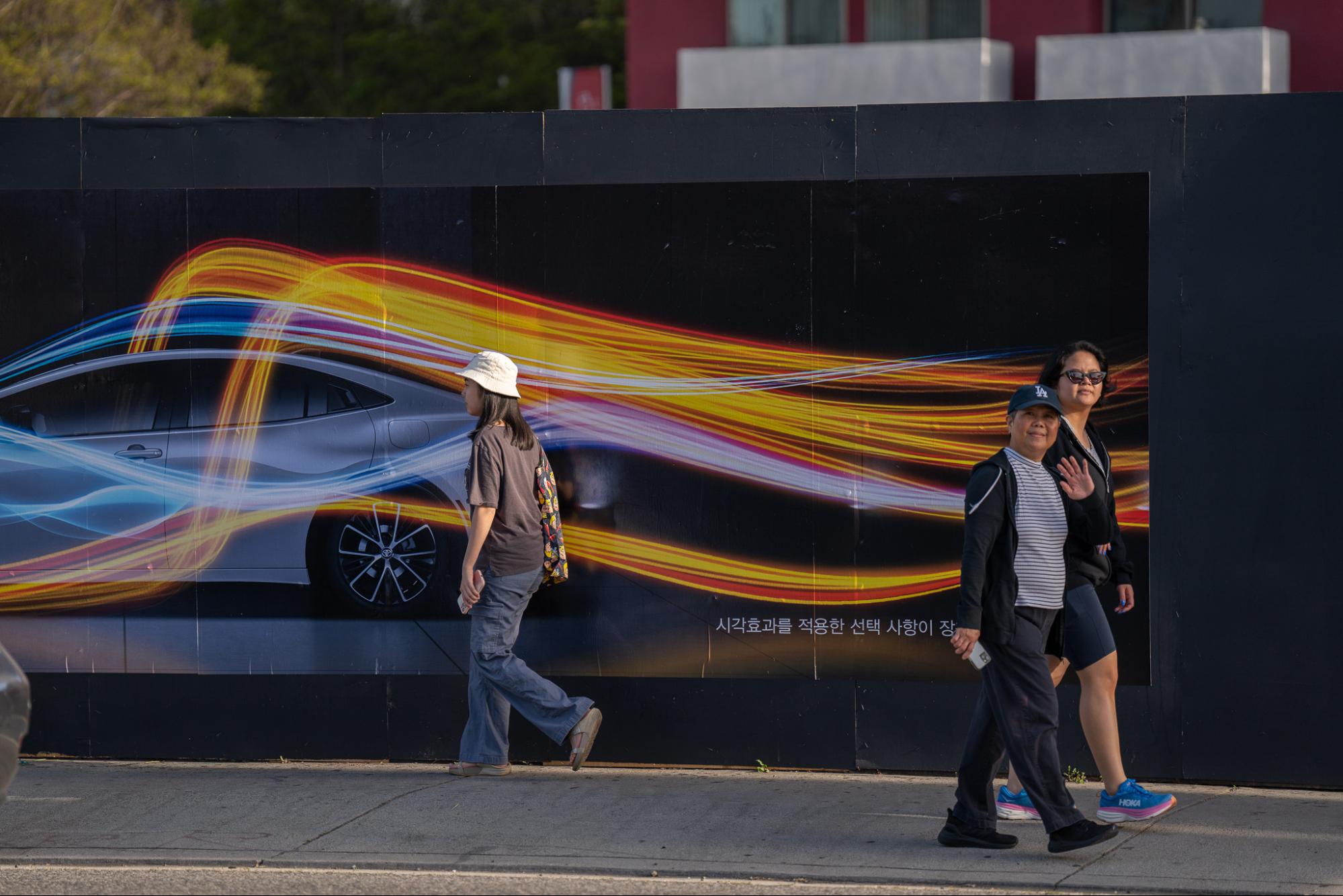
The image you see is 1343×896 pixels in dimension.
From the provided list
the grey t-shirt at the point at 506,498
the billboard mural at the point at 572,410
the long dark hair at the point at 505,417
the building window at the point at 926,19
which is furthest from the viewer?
the building window at the point at 926,19

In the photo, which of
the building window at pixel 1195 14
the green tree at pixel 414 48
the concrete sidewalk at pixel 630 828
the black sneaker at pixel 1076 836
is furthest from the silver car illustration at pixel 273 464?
the green tree at pixel 414 48

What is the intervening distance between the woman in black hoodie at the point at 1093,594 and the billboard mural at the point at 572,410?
962 mm

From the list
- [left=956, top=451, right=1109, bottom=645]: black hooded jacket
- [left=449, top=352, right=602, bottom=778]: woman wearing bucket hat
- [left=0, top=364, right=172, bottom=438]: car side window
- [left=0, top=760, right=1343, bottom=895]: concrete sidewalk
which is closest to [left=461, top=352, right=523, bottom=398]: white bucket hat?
[left=449, top=352, right=602, bottom=778]: woman wearing bucket hat

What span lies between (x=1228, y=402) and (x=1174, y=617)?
1010 mm

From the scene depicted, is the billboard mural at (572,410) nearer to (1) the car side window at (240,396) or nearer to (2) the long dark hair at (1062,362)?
(1) the car side window at (240,396)

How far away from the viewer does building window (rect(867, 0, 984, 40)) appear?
2483cm

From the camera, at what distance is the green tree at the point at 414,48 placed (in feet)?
134

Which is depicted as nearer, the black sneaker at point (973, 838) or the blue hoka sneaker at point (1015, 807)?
the black sneaker at point (973, 838)

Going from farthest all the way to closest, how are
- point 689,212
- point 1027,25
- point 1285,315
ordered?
point 1027,25 < point 689,212 < point 1285,315

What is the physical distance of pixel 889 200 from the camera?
295 inches

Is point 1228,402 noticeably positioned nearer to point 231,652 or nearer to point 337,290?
point 337,290

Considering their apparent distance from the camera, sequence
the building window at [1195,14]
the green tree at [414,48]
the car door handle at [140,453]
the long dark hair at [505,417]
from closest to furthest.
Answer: the long dark hair at [505,417], the car door handle at [140,453], the building window at [1195,14], the green tree at [414,48]

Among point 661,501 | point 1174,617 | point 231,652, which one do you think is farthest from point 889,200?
point 231,652

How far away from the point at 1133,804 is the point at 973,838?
72cm
